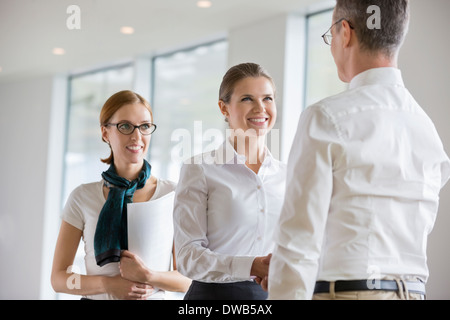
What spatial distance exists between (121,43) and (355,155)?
5228 mm

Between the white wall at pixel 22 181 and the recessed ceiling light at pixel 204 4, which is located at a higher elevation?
the recessed ceiling light at pixel 204 4

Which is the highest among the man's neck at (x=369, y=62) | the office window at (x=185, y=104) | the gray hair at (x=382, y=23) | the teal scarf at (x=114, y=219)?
the office window at (x=185, y=104)

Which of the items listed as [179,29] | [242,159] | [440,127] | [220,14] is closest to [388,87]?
[242,159]

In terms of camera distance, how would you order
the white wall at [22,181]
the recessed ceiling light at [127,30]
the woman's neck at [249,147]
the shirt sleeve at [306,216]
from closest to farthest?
the shirt sleeve at [306,216] → the woman's neck at [249,147] → the recessed ceiling light at [127,30] → the white wall at [22,181]

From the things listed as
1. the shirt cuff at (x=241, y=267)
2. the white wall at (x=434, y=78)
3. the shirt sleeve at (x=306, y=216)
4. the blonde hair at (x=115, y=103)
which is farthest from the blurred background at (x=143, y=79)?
the shirt sleeve at (x=306, y=216)

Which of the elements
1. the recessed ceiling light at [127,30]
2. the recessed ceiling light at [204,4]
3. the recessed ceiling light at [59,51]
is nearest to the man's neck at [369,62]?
the recessed ceiling light at [204,4]

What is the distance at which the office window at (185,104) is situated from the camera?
5777mm

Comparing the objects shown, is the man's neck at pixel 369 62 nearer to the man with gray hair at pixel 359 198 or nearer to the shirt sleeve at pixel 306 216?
the man with gray hair at pixel 359 198

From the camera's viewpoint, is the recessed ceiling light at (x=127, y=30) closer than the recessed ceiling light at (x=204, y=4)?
No

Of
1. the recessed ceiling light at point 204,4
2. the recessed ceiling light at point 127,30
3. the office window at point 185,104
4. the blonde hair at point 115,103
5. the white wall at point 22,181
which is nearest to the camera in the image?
the blonde hair at point 115,103

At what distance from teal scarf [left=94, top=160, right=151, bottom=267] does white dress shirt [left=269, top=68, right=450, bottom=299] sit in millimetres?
878

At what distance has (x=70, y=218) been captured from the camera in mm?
1967

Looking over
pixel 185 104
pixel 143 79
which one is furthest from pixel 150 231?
pixel 143 79

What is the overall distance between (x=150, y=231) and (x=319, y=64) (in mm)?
3239
